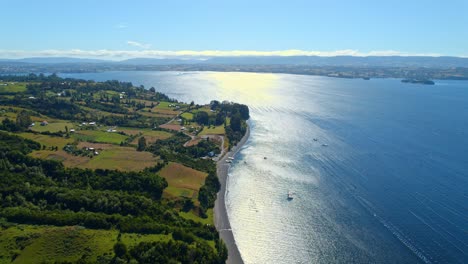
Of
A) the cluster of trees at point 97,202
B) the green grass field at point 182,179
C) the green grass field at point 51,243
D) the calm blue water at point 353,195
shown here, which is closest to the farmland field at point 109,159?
the cluster of trees at point 97,202

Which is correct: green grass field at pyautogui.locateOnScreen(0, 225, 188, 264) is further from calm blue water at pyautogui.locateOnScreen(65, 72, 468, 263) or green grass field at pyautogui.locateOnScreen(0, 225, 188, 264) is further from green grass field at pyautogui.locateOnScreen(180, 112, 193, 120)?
green grass field at pyautogui.locateOnScreen(180, 112, 193, 120)

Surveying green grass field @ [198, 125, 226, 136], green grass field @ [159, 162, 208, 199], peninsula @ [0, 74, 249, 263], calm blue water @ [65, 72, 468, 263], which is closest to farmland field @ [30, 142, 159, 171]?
peninsula @ [0, 74, 249, 263]

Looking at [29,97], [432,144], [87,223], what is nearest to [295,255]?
[87,223]

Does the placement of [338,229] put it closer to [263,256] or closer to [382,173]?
[263,256]

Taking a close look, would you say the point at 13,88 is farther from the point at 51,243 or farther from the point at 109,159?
the point at 51,243

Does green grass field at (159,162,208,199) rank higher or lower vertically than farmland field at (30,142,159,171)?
lower
